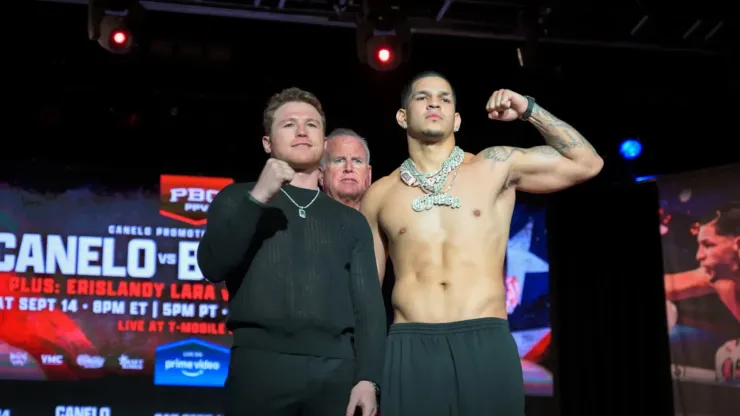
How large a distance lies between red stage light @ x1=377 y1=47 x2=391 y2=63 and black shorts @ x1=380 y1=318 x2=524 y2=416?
10.9 feet

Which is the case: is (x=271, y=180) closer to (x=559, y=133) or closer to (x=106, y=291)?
(x=559, y=133)

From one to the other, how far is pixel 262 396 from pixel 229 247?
18.1 inches

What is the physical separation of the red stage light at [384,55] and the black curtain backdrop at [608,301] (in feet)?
7.91

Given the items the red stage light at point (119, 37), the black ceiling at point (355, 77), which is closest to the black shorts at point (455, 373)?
the red stage light at point (119, 37)

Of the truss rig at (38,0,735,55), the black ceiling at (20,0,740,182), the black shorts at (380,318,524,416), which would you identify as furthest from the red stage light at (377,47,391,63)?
the black shorts at (380,318,524,416)

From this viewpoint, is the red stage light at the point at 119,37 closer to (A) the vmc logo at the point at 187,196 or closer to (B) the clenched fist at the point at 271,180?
(A) the vmc logo at the point at 187,196

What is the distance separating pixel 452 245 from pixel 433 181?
295mm

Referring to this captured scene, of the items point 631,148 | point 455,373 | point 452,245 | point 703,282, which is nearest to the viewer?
point 455,373

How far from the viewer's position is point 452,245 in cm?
364

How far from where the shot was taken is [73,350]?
715cm

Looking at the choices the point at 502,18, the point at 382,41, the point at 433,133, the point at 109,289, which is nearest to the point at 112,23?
the point at 382,41

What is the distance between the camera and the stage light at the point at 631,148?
8039 millimetres

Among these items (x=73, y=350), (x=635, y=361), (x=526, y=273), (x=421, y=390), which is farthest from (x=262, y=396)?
(x=635, y=361)

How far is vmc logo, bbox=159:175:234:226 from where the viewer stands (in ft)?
24.4
